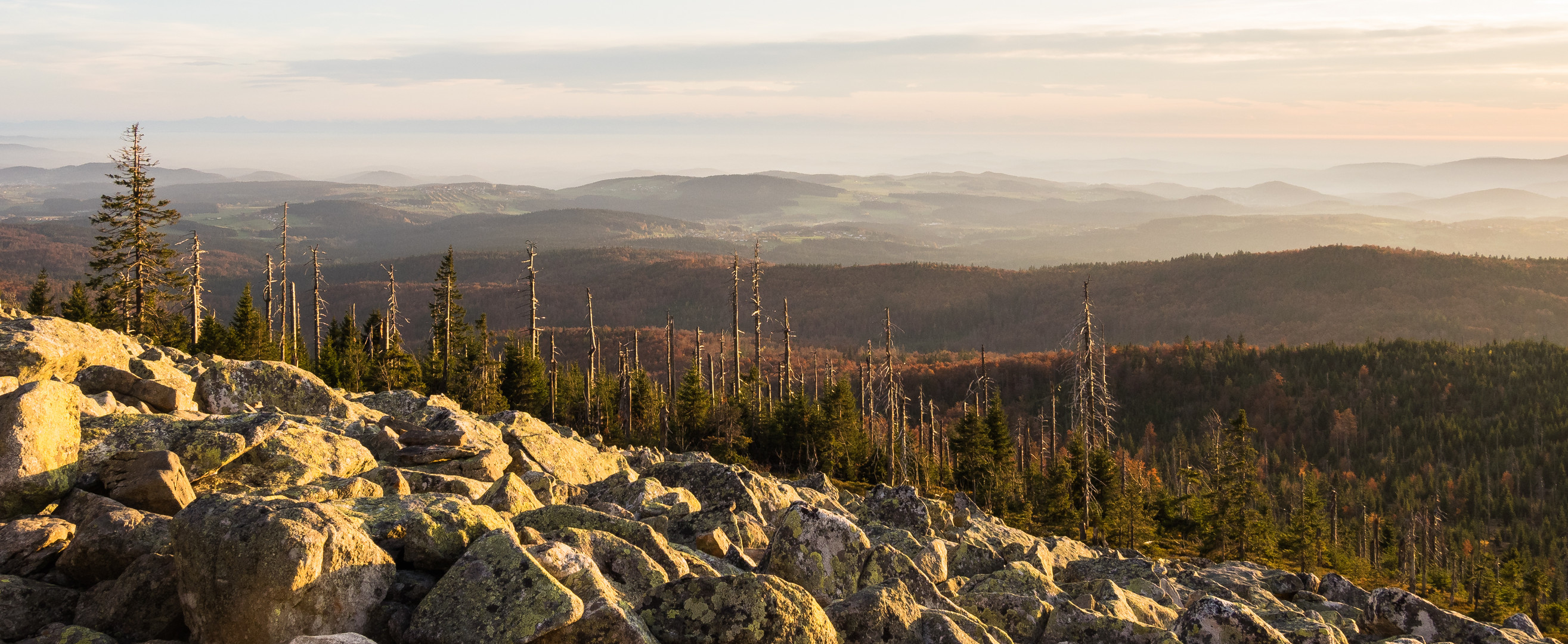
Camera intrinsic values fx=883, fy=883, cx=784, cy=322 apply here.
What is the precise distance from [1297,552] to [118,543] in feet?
224

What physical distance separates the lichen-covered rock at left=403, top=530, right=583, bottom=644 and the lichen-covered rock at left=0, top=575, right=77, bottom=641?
3.93 meters

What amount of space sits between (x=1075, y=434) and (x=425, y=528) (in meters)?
58.5

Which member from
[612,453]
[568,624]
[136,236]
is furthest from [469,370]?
[568,624]

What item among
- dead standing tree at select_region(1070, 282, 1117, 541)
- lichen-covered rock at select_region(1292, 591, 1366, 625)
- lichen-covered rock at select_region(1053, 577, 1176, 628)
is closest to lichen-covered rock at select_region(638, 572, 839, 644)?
lichen-covered rock at select_region(1053, 577, 1176, 628)

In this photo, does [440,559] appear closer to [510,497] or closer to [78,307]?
[510,497]

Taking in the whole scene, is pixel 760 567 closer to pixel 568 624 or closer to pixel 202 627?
pixel 568 624

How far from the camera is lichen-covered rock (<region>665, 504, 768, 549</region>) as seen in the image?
15187 mm

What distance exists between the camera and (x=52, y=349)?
20.2 m

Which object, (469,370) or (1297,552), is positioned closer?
(1297,552)

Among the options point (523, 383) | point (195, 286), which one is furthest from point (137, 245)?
point (523, 383)

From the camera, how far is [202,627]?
8844 millimetres

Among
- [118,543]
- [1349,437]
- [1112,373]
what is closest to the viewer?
[118,543]

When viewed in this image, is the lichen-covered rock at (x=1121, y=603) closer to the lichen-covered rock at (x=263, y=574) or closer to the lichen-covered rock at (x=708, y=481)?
the lichen-covered rock at (x=708, y=481)

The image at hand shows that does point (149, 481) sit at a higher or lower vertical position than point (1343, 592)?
higher
